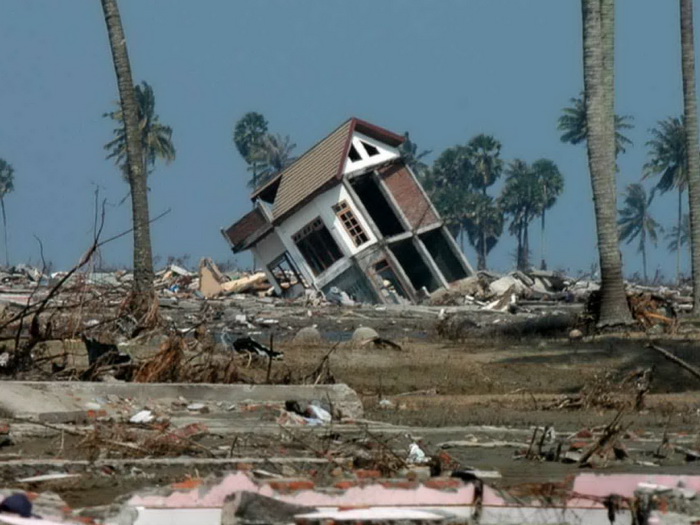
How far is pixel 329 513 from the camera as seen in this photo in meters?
6.64

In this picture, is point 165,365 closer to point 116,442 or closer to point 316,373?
point 316,373

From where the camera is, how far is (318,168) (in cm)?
5328

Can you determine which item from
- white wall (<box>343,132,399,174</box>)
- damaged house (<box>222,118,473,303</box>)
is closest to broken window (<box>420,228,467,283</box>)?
damaged house (<box>222,118,473,303</box>)

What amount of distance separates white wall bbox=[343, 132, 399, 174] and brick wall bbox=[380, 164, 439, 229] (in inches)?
17.1

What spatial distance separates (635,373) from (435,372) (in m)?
3.34

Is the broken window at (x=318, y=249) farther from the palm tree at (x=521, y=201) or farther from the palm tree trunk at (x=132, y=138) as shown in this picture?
the palm tree at (x=521, y=201)

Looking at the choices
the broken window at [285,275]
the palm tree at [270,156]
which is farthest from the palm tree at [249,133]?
the broken window at [285,275]

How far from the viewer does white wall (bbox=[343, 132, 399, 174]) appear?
2069 inches

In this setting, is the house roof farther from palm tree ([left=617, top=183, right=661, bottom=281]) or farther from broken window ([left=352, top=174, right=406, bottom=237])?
palm tree ([left=617, top=183, right=661, bottom=281])

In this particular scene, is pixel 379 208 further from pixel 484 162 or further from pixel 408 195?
pixel 484 162

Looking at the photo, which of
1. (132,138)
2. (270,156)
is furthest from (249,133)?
(132,138)

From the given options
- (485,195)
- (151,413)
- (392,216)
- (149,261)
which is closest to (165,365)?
(151,413)

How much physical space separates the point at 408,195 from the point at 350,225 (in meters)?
2.43

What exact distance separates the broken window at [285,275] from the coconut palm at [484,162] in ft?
208
